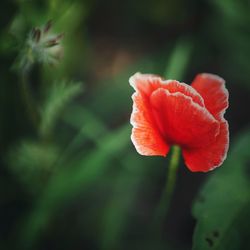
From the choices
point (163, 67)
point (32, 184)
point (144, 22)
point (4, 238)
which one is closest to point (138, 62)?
point (163, 67)

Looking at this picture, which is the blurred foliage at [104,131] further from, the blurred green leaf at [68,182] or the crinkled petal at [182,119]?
the crinkled petal at [182,119]

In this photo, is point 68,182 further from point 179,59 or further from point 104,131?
point 179,59

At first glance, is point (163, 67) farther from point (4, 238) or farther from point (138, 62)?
point (4, 238)

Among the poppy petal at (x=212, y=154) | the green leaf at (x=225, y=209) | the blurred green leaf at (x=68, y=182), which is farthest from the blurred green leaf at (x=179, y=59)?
the poppy petal at (x=212, y=154)

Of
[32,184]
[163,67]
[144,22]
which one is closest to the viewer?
[32,184]

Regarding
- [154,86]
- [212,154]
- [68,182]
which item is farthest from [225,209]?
[68,182]

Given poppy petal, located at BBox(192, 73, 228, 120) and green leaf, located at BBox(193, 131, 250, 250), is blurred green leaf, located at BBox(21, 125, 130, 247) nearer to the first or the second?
green leaf, located at BBox(193, 131, 250, 250)
